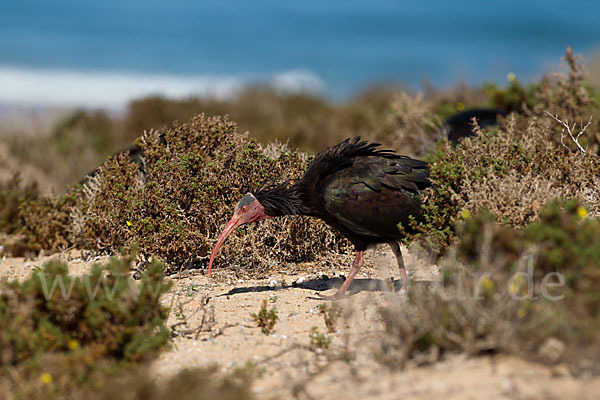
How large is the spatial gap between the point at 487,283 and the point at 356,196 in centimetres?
215

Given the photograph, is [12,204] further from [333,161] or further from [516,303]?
[516,303]

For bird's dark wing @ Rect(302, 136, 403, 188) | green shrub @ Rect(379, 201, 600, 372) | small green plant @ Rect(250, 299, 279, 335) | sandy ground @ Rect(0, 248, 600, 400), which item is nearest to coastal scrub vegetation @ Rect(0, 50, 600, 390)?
green shrub @ Rect(379, 201, 600, 372)

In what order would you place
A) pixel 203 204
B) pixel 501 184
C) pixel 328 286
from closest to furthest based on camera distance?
pixel 501 184, pixel 328 286, pixel 203 204

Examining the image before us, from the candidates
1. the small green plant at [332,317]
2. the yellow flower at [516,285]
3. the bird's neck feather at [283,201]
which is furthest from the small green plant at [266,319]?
the yellow flower at [516,285]

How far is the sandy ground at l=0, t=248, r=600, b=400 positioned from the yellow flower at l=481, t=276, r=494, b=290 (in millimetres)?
429

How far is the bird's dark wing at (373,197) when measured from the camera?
19.2 ft

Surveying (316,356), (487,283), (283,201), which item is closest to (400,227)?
(283,201)

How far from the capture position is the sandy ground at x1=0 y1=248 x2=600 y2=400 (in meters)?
3.57

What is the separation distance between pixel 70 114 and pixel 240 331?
51.3ft

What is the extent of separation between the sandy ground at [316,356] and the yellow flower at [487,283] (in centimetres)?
43

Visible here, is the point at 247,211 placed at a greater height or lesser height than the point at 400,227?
greater

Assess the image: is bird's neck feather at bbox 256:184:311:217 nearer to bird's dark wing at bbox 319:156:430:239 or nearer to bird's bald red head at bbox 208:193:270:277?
bird's bald red head at bbox 208:193:270:277

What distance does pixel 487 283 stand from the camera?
3.85 metres

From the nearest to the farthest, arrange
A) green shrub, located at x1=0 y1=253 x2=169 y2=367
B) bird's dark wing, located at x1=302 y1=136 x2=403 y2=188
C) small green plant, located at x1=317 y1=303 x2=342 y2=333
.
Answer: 1. green shrub, located at x1=0 y1=253 x2=169 y2=367
2. small green plant, located at x1=317 y1=303 x2=342 y2=333
3. bird's dark wing, located at x1=302 y1=136 x2=403 y2=188
